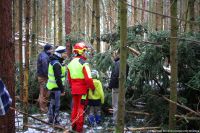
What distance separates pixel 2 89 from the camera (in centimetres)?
272

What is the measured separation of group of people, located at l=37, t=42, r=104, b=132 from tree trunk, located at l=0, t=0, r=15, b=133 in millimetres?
840

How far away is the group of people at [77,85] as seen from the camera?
6.77 m

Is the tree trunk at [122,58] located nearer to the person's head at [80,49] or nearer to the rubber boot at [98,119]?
the person's head at [80,49]

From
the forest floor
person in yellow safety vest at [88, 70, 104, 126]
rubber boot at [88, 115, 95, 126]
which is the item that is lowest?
the forest floor

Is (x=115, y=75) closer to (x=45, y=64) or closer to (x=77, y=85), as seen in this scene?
(x=77, y=85)

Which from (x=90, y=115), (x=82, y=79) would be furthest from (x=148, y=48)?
(x=90, y=115)

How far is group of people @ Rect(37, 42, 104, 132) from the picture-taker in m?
6.77

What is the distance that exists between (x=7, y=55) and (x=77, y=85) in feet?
5.49

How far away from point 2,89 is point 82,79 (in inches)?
162

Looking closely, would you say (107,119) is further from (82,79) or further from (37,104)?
(37,104)

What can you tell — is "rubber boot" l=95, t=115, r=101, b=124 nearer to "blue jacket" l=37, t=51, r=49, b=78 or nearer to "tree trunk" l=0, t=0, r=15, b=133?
"blue jacket" l=37, t=51, r=49, b=78

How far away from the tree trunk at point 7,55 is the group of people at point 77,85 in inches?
33.1

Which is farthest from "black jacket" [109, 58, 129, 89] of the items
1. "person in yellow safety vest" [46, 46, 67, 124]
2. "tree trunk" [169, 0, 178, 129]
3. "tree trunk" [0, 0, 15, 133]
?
"tree trunk" [0, 0, 15, 133]

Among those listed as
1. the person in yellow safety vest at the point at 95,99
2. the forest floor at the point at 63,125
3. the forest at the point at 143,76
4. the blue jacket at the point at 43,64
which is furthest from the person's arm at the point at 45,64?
the person in yellow safety vest at the point at 95,99
